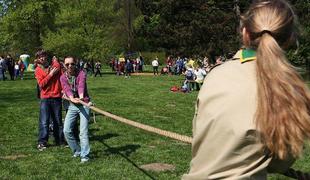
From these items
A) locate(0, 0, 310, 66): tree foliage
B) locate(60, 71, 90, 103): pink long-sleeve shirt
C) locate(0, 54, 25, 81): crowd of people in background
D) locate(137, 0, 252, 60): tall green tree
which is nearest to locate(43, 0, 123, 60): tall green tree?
locate(0, 0, 310, 66): tree foliage

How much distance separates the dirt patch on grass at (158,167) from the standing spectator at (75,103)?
1124 millimetres

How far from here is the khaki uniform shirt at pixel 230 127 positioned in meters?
2.17

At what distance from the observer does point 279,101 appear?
2.14 metres

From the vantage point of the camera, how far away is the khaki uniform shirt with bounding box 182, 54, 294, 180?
2.17 meters

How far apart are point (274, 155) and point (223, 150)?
215mm

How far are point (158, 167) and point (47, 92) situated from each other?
3.11 m

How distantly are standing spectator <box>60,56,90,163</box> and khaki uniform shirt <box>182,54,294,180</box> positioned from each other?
22.7 feet

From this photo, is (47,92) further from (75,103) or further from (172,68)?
(172,68)

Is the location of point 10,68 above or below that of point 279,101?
below

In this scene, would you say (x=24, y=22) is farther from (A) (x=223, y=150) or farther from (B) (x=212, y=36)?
(A) (x=223, y=150)

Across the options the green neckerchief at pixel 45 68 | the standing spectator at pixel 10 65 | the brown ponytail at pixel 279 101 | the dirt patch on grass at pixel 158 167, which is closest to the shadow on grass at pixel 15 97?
the green neckerchief at pixel 45 68

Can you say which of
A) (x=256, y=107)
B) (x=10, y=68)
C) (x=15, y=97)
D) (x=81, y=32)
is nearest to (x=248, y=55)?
(x=256, y=107)

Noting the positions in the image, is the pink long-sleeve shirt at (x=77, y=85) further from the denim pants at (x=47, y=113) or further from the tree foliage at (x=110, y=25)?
the tree foliage at (x=110, y=25)

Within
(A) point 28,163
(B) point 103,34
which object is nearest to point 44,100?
(A) point 28,163
